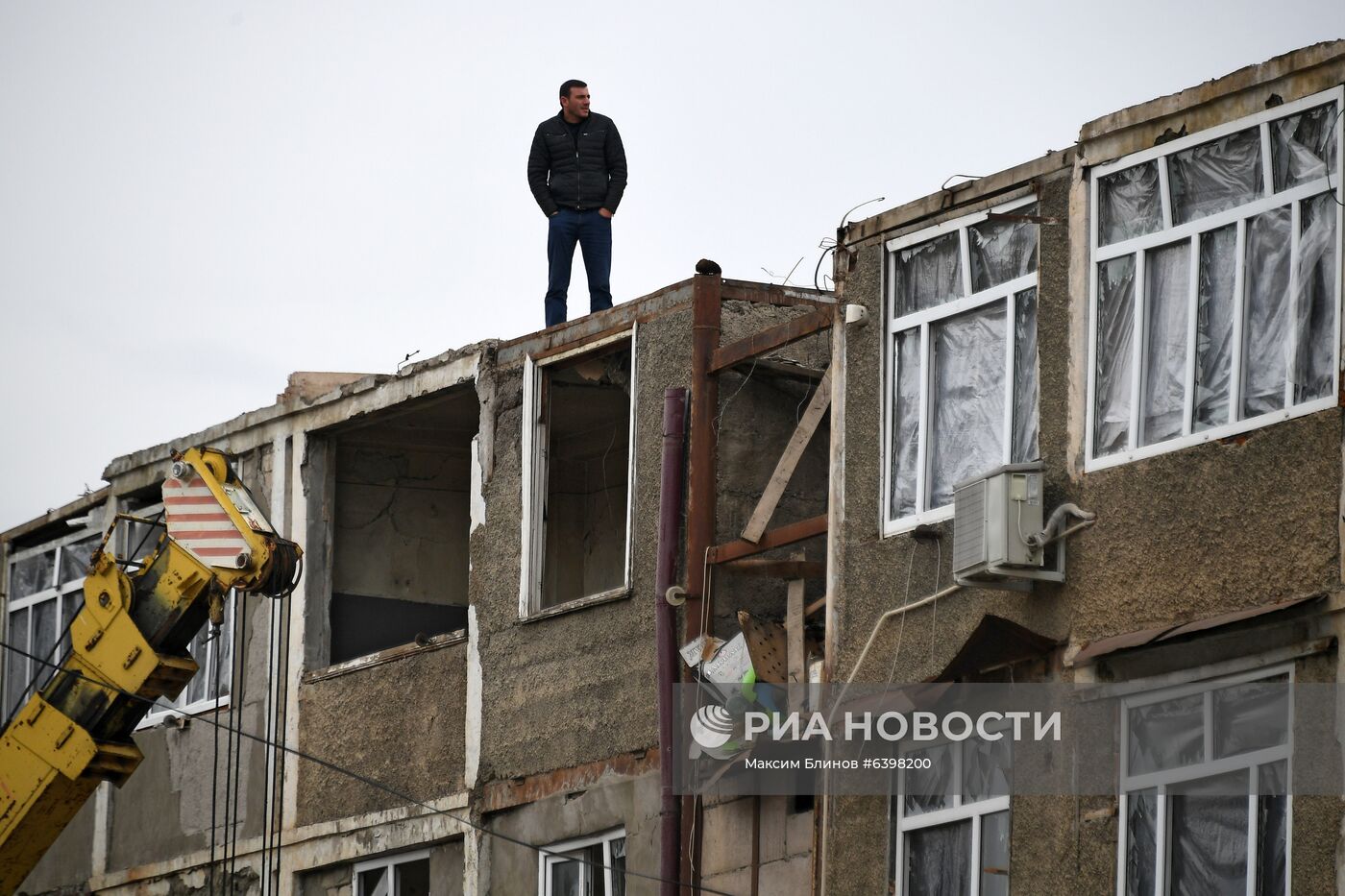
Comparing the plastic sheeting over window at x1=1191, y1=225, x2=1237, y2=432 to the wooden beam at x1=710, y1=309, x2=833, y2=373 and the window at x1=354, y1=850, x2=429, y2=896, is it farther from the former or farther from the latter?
the window at x1=354, y1=850, x2=429, y2=896

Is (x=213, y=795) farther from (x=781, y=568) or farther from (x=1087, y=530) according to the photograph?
(x=1087, y=530)

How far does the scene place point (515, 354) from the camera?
1991 cm

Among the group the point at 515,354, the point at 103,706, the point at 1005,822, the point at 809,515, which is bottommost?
the point at 1005,822

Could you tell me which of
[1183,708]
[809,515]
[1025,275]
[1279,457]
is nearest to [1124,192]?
[1025,275]

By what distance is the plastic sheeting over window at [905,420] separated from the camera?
1547cm

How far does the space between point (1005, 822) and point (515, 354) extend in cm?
705

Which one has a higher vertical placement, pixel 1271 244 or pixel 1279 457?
pixel 1271 244

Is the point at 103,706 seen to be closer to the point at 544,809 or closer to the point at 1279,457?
the point at 544,809

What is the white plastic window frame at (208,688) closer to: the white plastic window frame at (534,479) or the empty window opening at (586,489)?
the empty window opening at (586,489)

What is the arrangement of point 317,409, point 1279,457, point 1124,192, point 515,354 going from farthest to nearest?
point 317,409 < point 515,354 < point 1124,192 < point 1279,457

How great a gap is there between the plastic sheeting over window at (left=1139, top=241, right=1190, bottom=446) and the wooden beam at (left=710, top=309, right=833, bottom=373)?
3105 mm

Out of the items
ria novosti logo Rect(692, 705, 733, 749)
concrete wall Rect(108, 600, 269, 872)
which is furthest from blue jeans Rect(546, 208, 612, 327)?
ria novosti logo Rect(692, 705, 733, 749)

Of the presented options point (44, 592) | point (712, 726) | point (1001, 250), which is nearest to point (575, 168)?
point (712, 726)

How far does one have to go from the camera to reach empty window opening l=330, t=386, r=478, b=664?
2203 centimetres
